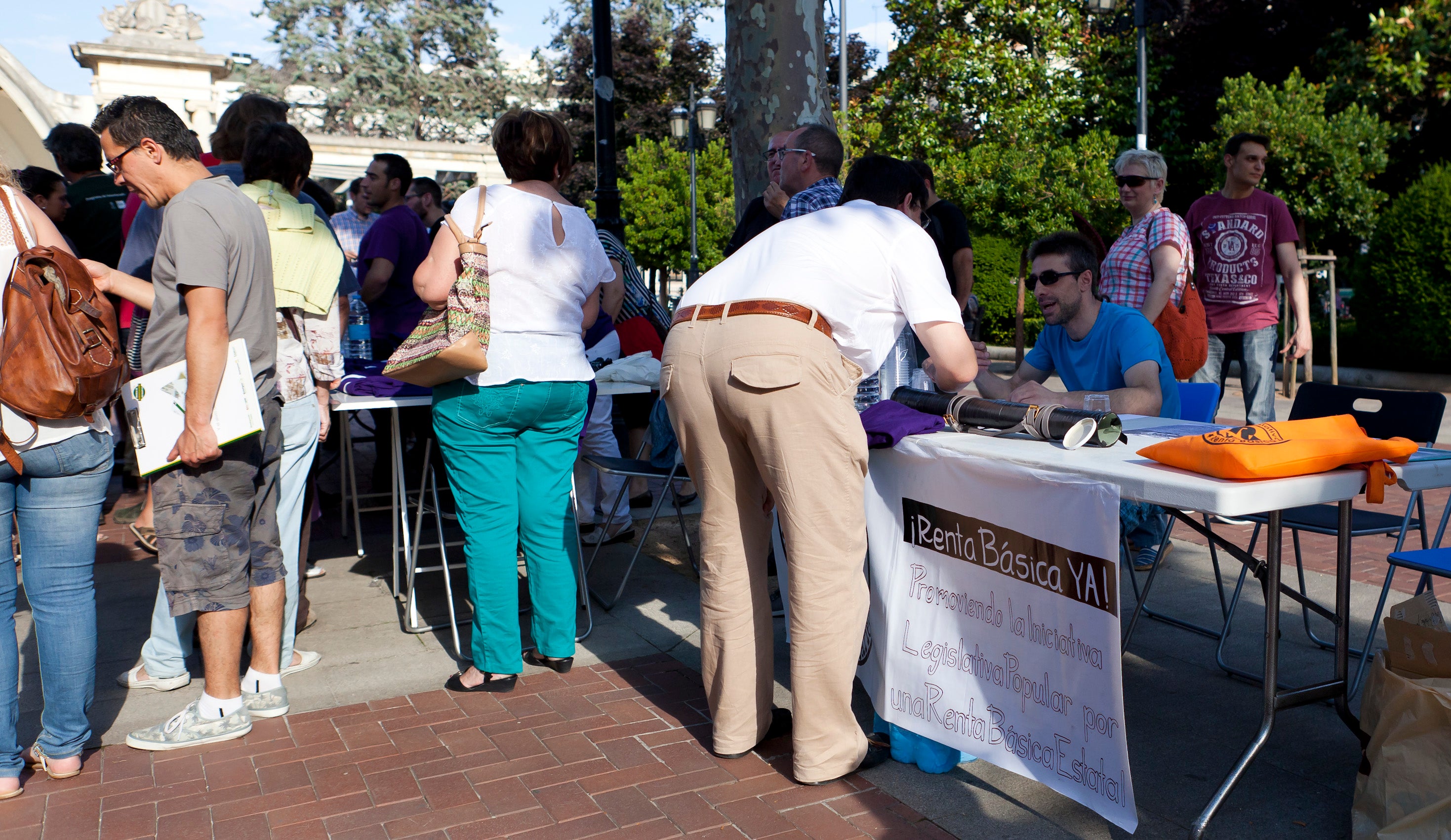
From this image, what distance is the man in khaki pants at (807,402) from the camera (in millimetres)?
2879

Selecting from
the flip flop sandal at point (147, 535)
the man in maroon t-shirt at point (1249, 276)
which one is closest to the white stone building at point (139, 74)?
the flip flop sandal at point (147, 535)

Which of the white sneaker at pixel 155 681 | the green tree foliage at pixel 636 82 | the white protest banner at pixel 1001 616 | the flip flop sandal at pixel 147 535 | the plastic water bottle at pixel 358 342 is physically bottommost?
the white sneaker at pixel 155 681

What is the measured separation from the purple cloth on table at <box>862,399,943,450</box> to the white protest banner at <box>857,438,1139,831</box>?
5 centimetres

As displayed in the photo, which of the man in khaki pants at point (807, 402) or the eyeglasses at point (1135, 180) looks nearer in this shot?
the man in khaki pants at point (807, 402)

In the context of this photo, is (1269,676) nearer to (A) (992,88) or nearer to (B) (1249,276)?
(B) (1249,276)

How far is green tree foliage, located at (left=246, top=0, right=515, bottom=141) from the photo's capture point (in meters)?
40.0

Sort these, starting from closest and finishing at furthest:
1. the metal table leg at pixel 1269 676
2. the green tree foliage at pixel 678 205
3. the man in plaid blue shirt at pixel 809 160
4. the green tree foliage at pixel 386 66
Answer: the metal table leg at pixel 1269 676 → the man in plaid blue shirt at pixel 809 160 → the green tree foliage at pixel 678 205 → the green tree foliage at pixel 386 66

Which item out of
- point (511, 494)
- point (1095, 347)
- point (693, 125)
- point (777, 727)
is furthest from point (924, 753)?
point (693, 125)

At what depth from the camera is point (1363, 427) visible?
353 centimetres

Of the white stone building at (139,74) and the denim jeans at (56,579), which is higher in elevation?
the white stone building at (139,74)

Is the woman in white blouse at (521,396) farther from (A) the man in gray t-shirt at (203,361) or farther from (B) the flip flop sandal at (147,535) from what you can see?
(B) the flip flop sandal at (147,535)

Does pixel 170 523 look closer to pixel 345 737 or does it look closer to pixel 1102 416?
pixel 345 737

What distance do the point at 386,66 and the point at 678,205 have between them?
59.4 ft

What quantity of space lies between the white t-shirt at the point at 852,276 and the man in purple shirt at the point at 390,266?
309 centimetres
